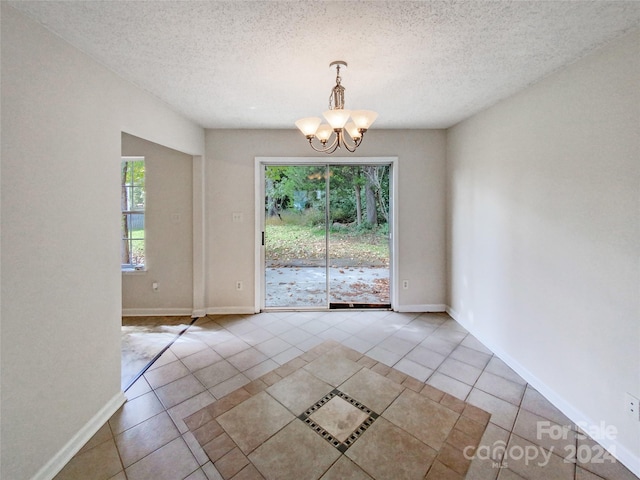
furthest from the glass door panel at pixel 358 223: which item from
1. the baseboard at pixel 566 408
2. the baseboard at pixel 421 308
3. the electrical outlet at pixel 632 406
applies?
the electrical outlet at pixel 632 406

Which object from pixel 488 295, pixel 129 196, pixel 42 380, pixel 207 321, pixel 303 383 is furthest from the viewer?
pixel 129 196

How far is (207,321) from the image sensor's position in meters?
3.52

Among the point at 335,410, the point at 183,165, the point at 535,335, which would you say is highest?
the point at 183,165

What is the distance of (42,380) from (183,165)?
280 cm

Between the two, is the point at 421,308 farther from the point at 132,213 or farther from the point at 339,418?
the point at 132,213

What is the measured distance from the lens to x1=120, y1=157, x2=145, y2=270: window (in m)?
3.77

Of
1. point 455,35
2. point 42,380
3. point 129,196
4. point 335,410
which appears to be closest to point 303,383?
point 335,410

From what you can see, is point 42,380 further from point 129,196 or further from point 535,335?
point 535,335

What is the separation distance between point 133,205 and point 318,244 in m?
2.67

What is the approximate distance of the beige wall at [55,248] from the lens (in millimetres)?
1336

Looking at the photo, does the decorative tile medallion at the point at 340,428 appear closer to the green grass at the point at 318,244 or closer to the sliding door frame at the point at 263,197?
the sliding door frame at the point at 263,197

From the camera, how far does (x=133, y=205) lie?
3.80 metres

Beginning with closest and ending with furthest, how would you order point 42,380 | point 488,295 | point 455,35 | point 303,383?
point 42,380
point 455,35
point 303,383
point 488,295

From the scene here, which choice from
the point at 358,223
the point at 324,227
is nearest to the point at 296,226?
the point at 324,227
